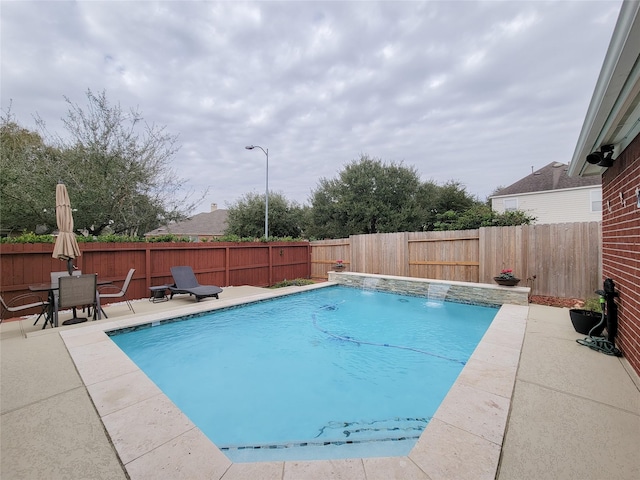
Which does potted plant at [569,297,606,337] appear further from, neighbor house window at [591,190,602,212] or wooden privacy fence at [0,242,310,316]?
neighbor house window at [591,190,602,212]

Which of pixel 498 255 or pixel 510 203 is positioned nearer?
pixel 498 255

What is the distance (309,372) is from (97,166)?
460 inches

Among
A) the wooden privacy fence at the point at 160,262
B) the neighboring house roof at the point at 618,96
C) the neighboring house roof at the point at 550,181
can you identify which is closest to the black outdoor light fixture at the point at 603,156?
the neighboring house roof at the point at 618,96

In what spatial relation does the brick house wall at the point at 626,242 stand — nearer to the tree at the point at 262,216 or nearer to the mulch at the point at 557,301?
the mulch at the point at 557,301

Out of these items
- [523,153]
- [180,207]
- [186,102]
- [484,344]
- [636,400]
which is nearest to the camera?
[636,400]

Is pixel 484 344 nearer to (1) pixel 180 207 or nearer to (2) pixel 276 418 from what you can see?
(2) pixel 276 418

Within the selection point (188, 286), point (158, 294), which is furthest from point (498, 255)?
point (158, 294)

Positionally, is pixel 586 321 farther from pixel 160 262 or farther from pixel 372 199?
pixel 372 199

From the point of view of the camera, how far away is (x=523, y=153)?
51.7ft

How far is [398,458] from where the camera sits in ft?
6.62

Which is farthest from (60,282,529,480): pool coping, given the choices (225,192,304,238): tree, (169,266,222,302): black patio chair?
(225,192,304,238): tree

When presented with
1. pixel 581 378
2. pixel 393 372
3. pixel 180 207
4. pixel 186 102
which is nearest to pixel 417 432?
pixel 393 372

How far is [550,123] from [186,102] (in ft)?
43.4

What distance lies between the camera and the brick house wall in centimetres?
315
